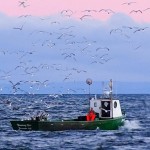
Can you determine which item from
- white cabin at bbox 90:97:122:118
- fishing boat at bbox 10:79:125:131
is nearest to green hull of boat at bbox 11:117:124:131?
fishing boat at bbox 10:79:125:131

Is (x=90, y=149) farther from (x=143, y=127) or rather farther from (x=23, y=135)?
(x=143, y=127)

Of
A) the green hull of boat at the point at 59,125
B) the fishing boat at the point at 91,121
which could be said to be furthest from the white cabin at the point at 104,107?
the green hull of boat at the point at 59,125

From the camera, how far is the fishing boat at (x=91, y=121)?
6775cm

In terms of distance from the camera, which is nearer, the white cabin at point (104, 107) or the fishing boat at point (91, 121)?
the fishing boat at point (91, 121)

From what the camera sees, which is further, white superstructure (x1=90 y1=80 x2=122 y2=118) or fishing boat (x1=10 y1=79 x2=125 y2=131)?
white superstructure (x1=90 y1=80 x2=122 y2=118)

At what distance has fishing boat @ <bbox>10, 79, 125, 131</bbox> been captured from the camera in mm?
67750

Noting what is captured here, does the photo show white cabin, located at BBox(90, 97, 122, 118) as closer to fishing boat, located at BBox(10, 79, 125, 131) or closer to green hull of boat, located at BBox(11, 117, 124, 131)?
fishing boat, located at BBox(10, 79, 125, 131)

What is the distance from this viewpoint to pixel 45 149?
184 ft

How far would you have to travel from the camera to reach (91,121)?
221 feet

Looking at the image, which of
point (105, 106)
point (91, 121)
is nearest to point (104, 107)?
point (105, 106)

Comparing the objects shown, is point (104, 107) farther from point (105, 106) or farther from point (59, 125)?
point (59, 125)

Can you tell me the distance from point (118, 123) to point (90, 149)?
14.9 metres

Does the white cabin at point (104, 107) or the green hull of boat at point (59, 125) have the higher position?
the white cabin at point (104, 107)

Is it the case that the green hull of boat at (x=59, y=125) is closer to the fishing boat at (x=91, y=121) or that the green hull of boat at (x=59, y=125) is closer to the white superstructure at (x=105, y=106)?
the fishing boat at (x=91, y=121)
